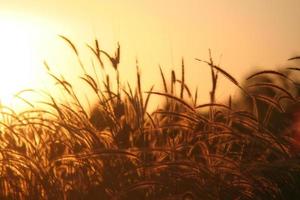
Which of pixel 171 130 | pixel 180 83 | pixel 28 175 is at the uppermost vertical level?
pixel 180 83

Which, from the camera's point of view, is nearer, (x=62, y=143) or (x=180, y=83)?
(x=180, y=83)

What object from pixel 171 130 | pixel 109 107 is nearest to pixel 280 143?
pixel 171 130

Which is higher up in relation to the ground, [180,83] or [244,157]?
[180,83]

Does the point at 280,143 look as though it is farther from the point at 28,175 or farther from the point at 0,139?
the point at 0,139

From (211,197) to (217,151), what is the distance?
1.10 feet

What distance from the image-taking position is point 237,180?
236cm

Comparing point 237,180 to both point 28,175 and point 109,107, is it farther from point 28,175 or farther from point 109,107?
point 28,175

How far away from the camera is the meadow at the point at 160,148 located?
230 centimetres

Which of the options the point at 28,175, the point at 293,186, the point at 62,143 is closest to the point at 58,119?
the point at 62,143

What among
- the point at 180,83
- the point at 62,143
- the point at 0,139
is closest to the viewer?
the point at 180,83

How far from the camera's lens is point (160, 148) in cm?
234

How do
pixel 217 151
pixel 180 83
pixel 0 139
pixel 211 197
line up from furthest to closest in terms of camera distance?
pixel 0 139, pixel 180 83, pixel 217 151, pixel 211 197

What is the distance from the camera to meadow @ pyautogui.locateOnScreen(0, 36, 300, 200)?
2297 millimetres

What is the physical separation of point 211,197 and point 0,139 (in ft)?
4.58
